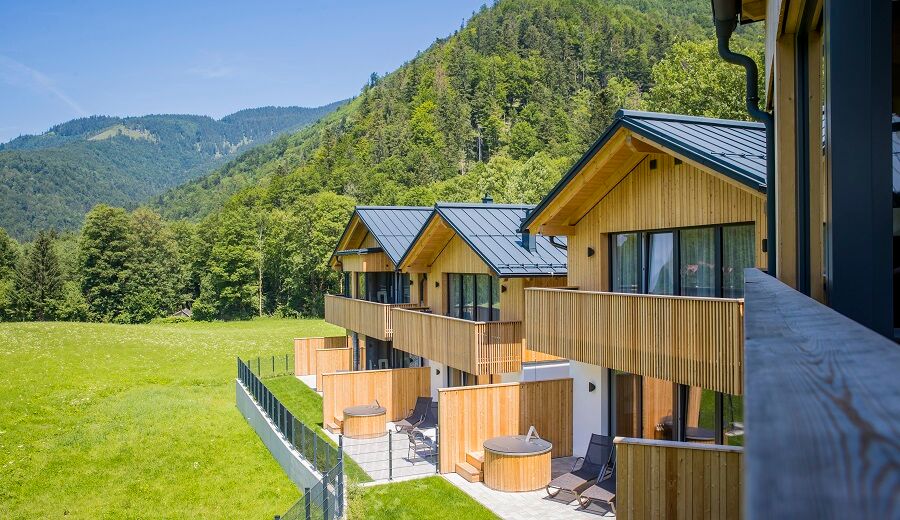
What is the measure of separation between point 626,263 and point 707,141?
3529 millimetres

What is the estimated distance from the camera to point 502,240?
69.5 feet

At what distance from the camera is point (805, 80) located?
477 cm

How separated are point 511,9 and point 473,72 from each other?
3582 cm

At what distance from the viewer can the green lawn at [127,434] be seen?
18516 mm

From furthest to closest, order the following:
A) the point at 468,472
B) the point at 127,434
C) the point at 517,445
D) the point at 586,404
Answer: the point at 127,434 → the point at 586,404 → the point at 468,472 → the point at 517,445

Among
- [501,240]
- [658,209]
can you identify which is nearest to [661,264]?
[658,209]

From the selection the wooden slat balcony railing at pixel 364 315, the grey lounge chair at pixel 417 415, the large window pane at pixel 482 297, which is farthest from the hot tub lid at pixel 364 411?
the large window pane at pixel 482 297

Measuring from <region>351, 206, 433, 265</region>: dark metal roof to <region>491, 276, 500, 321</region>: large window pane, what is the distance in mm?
6039

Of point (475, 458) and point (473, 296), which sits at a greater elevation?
point (473, 296)

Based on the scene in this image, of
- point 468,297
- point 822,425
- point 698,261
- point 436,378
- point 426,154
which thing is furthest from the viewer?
point 426,154

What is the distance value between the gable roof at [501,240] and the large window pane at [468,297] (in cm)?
163

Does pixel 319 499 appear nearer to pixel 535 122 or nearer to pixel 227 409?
pixel 227 409

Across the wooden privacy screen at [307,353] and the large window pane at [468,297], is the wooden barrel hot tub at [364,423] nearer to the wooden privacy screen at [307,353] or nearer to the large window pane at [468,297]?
the large window pane at [468,297]

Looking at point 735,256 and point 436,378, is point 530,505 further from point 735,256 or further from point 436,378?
point 436,378
